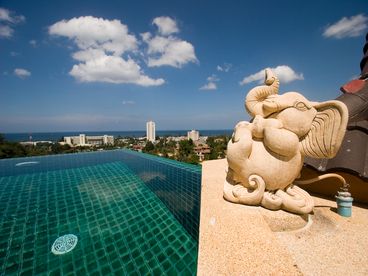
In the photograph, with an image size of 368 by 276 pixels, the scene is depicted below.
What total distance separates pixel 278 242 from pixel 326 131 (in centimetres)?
279

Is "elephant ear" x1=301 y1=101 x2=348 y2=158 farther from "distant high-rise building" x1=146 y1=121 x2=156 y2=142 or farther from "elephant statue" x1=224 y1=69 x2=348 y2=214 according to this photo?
"distant high-rise building" x1=146 y1=121 x2=156 y2=142

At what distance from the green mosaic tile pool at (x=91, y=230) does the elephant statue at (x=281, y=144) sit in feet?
7.00

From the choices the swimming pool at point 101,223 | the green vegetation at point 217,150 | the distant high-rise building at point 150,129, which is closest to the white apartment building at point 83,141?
the distant high-rise building at point 150,129

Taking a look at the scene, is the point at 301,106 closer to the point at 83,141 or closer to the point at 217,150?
the point at 217,150

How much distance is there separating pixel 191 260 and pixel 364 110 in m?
7.41

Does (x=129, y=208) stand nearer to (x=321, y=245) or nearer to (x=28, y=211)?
(x=28, y=211)

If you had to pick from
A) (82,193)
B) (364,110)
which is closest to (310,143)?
(364,110)

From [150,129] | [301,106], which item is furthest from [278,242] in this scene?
[150,129]

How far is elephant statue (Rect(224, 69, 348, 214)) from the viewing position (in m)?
4.29

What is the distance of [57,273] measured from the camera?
3328mm

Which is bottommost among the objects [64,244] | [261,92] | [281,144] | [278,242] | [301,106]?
[64,244]

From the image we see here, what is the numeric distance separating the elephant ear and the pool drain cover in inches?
226

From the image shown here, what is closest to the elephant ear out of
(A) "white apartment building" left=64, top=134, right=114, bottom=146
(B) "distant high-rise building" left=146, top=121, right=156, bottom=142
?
(A) "white apartment building" left=64, top=134, right=114, bottom=146

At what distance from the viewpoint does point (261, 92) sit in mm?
5078
